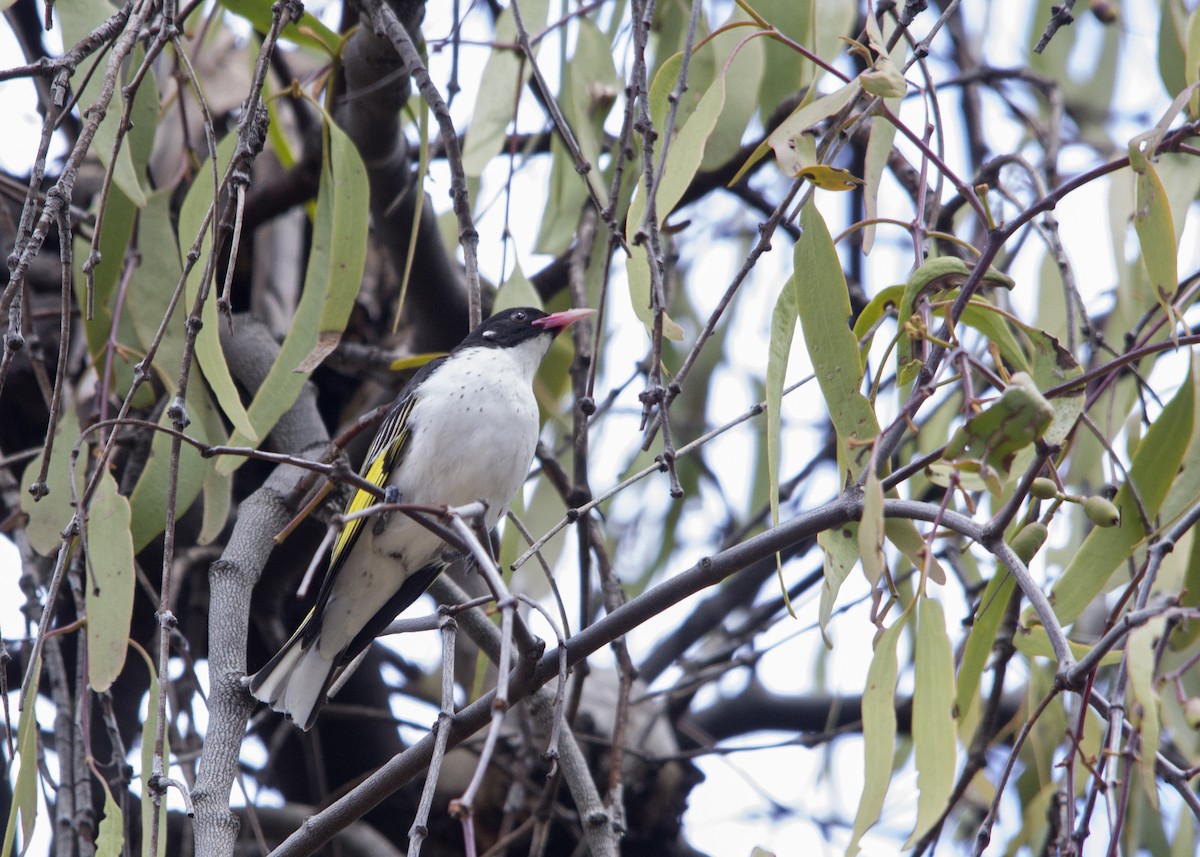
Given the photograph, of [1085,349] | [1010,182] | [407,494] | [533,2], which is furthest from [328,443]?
[1085,349]

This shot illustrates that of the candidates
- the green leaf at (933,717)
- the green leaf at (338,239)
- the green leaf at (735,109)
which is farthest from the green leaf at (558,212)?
the green leaf at (933,717)

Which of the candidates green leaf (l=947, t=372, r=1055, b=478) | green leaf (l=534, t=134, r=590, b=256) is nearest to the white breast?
green leaf (l=534, t=134, r=590, b=256)

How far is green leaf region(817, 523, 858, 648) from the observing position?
1651mm

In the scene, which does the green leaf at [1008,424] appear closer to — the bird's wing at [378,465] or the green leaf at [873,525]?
the green leaf at [873,525]

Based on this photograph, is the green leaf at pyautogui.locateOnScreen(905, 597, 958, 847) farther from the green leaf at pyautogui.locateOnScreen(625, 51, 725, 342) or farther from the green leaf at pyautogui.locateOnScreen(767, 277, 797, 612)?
the green leaf at pyautogui.locateOnScreen(625, 51, 725, 342)

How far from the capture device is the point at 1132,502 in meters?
1.78

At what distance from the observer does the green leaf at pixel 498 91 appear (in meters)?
2.64

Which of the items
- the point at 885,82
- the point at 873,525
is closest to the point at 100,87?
the point at 885,82

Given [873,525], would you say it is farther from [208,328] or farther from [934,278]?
[208,328]

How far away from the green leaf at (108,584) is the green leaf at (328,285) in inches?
7.6

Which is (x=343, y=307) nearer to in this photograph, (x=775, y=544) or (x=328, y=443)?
(x=328, y=443)

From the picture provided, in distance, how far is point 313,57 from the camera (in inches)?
150

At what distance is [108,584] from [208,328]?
1.43 feet

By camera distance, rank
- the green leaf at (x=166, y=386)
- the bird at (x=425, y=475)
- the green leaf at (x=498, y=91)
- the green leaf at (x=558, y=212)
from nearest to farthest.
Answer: the green leaf at (x=166, y=386) < the green leaf at (x=498, y=91) < the bird at (x=425, y=475) < the green leaf at (x=558, y=212)
